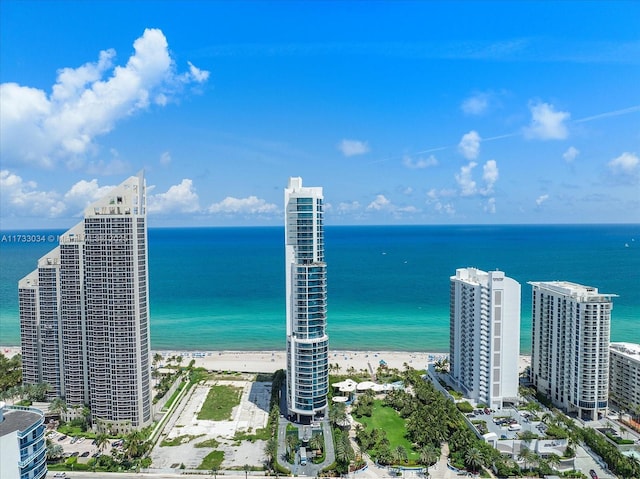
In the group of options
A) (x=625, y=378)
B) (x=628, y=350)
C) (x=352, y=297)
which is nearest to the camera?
(x=625, y=378)

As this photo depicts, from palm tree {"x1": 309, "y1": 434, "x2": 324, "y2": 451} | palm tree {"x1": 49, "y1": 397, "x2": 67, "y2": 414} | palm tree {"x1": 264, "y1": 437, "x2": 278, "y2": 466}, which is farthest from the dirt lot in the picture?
palm tree {"x1": 49, "y1": 397, "x2": 67, "y2": 414}

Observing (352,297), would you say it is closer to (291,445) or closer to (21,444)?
(291,445)

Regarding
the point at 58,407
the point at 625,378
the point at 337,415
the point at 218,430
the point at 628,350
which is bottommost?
the point at 218,430

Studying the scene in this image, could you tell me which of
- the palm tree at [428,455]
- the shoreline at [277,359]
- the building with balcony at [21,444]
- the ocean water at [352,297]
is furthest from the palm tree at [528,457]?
the ocean water at [352,297]

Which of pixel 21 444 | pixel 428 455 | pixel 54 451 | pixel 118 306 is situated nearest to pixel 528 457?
pixel 428 455

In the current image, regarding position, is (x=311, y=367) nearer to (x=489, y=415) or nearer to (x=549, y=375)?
(x=489, y=415)

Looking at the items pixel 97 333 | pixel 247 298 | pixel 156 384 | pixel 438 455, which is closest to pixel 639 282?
pixel 247 298

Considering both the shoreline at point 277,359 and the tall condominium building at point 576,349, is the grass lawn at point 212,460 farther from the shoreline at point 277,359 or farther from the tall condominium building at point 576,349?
the tall condominium building at point 576,349
